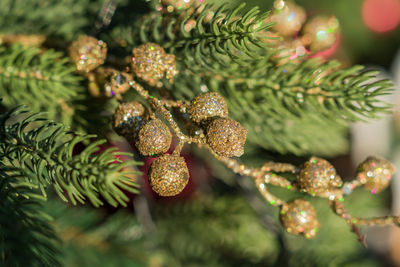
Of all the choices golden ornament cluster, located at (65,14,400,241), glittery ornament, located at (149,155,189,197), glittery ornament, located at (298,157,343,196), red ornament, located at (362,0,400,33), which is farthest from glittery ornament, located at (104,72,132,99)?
red ornament, located at (362,0,400,33)

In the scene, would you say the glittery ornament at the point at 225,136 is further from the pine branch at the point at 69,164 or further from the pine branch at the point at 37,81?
the pine branch at the point at 37,81

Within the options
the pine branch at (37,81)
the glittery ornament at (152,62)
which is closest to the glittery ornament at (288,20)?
the glittery ornament at (152,62)

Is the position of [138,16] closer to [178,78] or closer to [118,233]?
[178,78]

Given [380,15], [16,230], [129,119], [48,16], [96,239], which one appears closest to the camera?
[16,230]

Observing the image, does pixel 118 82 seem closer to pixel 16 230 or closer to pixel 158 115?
pixel 158 115

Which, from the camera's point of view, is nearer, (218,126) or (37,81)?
(218,126)

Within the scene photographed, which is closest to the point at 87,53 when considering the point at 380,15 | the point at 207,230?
the point at 207,230

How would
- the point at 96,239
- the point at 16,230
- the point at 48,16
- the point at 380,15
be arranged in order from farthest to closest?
the point at 380,15, the point at 96,239, the point at 48,16, the point at 16,230

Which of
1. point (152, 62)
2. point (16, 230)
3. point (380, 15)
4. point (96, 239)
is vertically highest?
point (380, 15)
